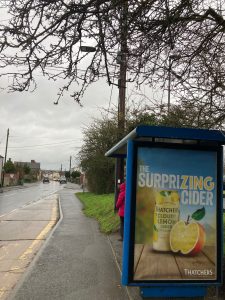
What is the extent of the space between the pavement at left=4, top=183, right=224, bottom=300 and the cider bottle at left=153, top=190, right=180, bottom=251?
1.01 metres

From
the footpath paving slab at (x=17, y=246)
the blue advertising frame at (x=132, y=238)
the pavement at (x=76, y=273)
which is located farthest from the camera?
the footpath paving slab at (x=17, y=246)

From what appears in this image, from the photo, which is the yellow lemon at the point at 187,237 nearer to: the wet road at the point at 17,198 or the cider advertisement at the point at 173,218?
the cider advertisement at the point at 173,218

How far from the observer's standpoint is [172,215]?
19.5 feet

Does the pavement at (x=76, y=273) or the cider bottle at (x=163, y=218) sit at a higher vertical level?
the cider bottle at (x=163, y=218)

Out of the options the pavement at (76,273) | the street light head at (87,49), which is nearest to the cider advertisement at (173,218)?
the pavement at (76,273)

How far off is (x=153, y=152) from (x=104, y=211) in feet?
41.0

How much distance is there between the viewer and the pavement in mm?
6484

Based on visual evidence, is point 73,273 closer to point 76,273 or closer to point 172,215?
point 76,273

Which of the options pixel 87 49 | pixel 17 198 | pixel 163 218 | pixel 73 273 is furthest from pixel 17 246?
pixel 17 198

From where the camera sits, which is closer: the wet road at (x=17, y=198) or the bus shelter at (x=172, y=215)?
the bus shelter at (x=172, y=215)

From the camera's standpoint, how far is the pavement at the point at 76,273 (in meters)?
6.48

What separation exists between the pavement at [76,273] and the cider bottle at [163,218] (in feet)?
3.32

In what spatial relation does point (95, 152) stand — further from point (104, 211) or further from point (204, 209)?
point (204, 209)

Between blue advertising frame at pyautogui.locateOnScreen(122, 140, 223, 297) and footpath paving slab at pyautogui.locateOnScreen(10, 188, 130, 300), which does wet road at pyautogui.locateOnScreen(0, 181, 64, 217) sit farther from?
blue advertising frame at pyautogui.locateOnScreen(122, 140, 223, 297)
